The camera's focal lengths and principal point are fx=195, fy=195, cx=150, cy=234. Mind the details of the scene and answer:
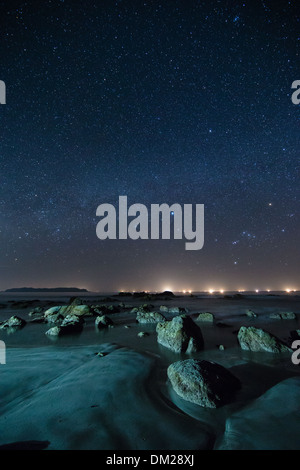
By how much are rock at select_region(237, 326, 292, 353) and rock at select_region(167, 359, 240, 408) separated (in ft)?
8.91

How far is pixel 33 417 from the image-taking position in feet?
9.25

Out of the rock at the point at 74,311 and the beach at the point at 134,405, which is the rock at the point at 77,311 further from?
the beach at the point at 134,405

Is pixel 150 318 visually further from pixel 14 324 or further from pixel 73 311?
pixel 14 324

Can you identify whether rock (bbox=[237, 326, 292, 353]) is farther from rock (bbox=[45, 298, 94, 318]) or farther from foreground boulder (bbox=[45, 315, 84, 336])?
rock (bbox=[45, 298, 94, 318])

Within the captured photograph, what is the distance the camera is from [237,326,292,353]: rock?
590 cm

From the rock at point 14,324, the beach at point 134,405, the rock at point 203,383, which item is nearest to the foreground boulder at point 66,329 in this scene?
the beach at point 134,405

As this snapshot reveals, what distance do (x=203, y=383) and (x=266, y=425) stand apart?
982 millimetres

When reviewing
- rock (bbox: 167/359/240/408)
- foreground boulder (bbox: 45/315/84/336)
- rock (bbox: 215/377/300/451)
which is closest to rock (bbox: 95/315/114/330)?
foreground boulder (bbox: 45/315/84/336)

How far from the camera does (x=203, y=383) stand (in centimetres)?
335

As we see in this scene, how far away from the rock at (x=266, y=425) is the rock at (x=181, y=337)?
2.85 m

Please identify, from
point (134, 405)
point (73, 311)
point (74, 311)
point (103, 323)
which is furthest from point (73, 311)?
point (134, 405)
